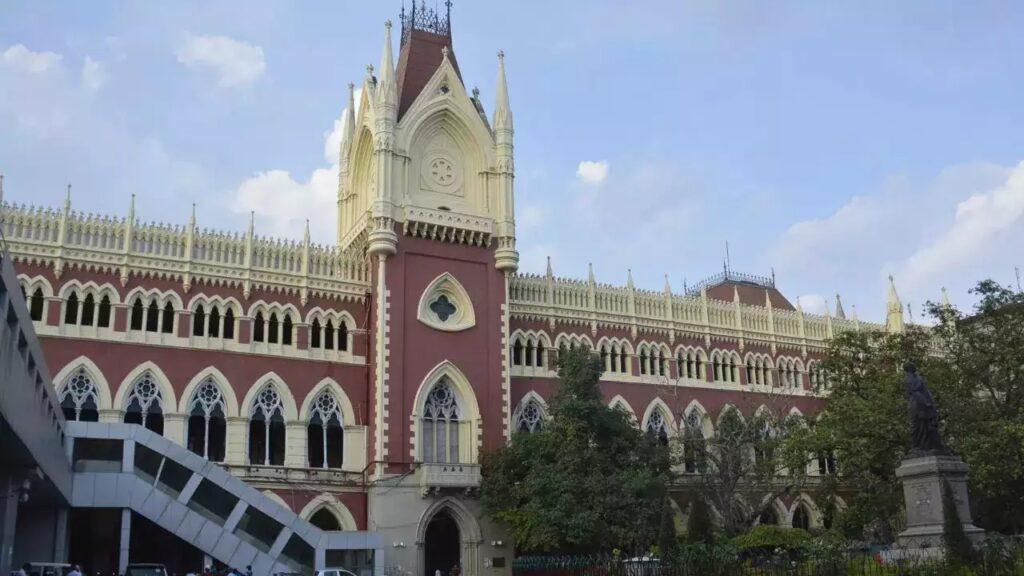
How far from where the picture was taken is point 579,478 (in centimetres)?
3450

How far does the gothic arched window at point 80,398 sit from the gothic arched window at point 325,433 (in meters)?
7.48

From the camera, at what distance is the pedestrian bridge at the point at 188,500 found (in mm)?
28828

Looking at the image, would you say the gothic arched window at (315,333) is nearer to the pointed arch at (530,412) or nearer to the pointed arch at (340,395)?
the pointed arch at (340,395)

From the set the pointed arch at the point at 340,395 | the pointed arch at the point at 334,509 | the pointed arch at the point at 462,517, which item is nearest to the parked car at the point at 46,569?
the pointed arch at the point at 334,509

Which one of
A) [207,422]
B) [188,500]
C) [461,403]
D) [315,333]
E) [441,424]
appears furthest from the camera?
[461,403]

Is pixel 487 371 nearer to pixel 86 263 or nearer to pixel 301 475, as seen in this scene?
pixel 301 475

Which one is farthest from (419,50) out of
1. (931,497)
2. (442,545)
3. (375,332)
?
(931,497)

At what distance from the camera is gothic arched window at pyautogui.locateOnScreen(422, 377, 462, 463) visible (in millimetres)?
38562

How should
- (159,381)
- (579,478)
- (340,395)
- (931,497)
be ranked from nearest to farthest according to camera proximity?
(931,497)
(579,478)
(159,381)
(340,395)

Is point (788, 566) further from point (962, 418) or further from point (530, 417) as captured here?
point (530, 417)

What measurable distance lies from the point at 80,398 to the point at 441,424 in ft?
42.5

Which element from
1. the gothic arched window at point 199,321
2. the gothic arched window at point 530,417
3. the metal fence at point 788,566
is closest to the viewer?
the metal fence at point 788,566

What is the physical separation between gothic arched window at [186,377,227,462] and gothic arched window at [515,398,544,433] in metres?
12.1

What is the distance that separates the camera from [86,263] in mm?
34781
